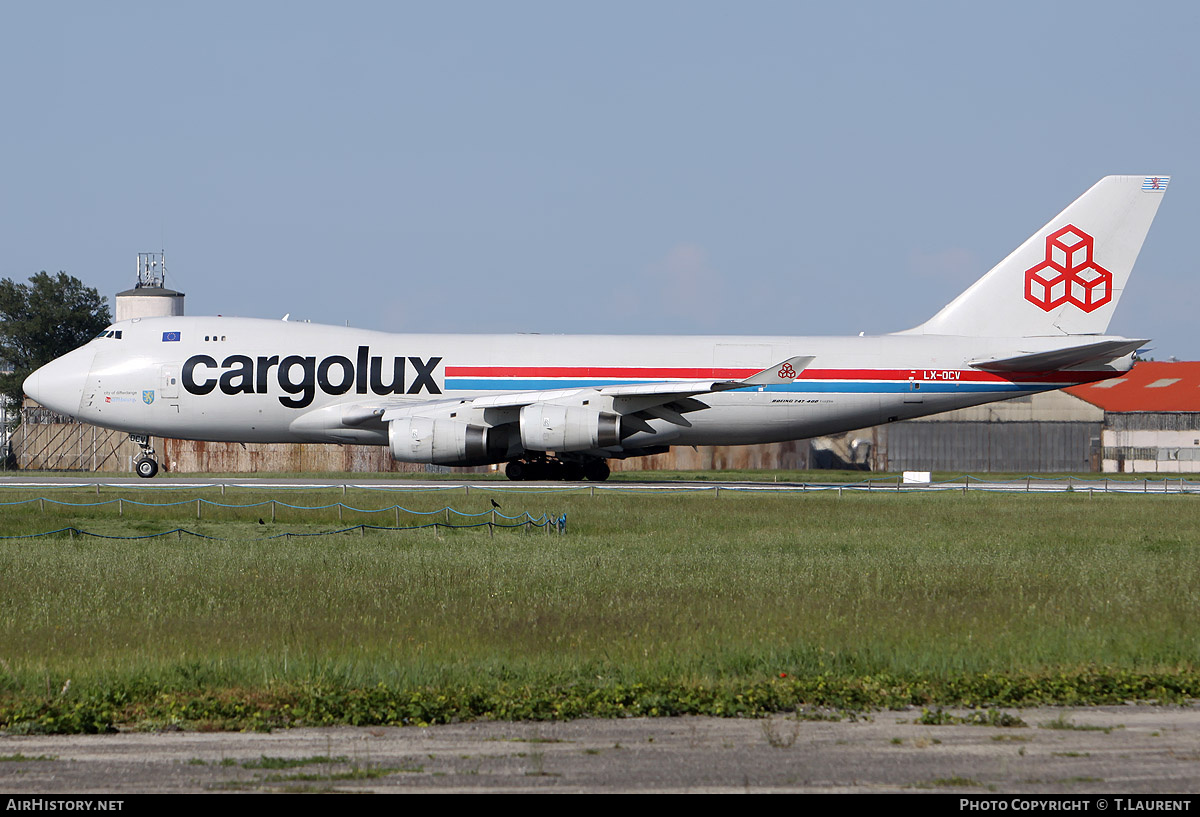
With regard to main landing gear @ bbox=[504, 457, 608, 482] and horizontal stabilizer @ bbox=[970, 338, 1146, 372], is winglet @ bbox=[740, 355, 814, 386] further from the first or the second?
main landing gear @ bbox=[504, 457, 608, 482]

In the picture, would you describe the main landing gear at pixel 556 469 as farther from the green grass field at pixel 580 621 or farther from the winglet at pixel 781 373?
the green grass field at pixel 580 621

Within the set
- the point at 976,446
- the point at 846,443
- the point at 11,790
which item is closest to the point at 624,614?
the point at 11,790

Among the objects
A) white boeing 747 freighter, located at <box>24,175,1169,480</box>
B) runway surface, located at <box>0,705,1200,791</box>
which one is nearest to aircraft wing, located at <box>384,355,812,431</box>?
white boeing 747 freighter, located at <box>24,175,1169,480</box>

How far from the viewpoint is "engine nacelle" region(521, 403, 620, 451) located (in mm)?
40469

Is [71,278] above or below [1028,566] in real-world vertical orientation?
above

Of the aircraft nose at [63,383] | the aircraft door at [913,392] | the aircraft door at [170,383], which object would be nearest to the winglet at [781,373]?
the aircraft door at [913,392]

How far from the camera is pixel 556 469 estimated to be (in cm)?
4497

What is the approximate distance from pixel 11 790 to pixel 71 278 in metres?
107

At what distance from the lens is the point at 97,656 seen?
13.1 m

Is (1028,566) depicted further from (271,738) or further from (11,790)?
(11,790)

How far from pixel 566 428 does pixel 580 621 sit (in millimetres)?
25321

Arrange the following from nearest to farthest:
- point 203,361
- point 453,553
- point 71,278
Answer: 1. point 453,553
2. point 203,361
3. point 71,278

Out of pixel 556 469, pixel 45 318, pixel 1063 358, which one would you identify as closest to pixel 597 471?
pixel 556 469

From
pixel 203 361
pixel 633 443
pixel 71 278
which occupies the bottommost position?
pixel 633 443
